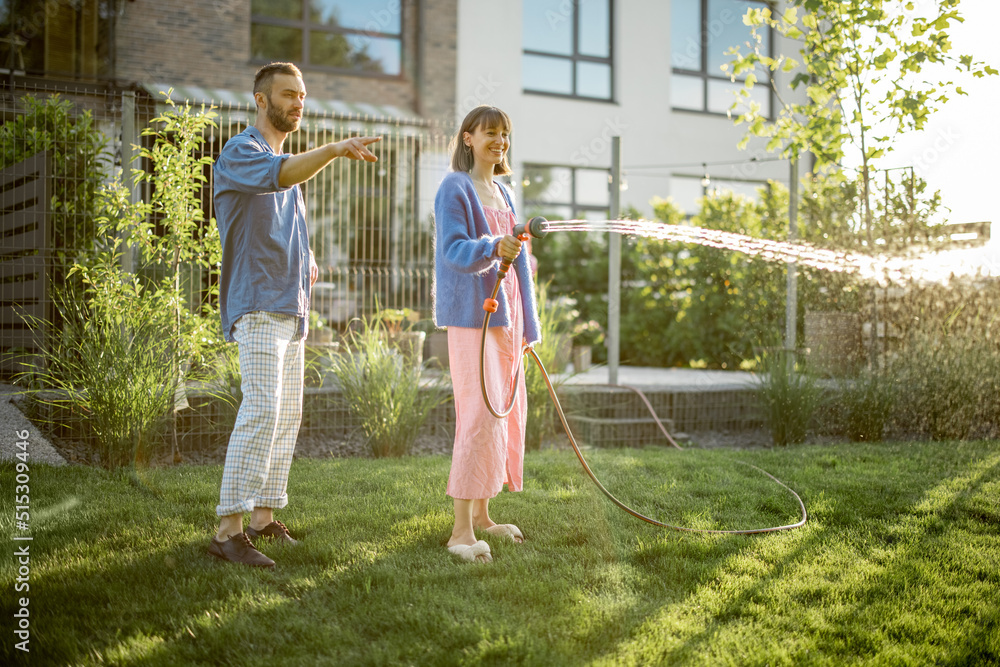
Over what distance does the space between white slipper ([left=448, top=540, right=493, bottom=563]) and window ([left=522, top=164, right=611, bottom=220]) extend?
11807mm

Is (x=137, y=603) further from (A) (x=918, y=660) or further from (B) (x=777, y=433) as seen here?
(B) (x=777, y=433)

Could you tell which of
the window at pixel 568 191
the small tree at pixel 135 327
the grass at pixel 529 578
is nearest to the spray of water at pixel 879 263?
the small tree at pixel 135 327

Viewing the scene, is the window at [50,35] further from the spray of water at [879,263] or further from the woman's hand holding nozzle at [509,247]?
the woman's hand holding nozzle at [509,247]

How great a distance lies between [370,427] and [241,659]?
3.02 m

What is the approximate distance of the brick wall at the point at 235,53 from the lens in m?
10.8

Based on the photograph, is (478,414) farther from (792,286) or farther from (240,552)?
(792,286)

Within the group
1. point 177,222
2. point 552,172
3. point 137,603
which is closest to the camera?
point 137,603

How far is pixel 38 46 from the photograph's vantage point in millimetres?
10430

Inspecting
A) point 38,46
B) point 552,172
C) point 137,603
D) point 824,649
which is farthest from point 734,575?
point 552,172

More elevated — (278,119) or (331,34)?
(331,34)

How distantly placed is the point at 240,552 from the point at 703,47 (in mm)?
15193

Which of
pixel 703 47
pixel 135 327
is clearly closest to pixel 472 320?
pixel 135 327

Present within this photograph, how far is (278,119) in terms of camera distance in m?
2.94

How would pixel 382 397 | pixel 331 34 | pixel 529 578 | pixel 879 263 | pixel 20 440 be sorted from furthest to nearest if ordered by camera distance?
pixel 331 34 < pixel 879 263 < pixel 382 397 < pixel 20 440 < pixel 529 578
